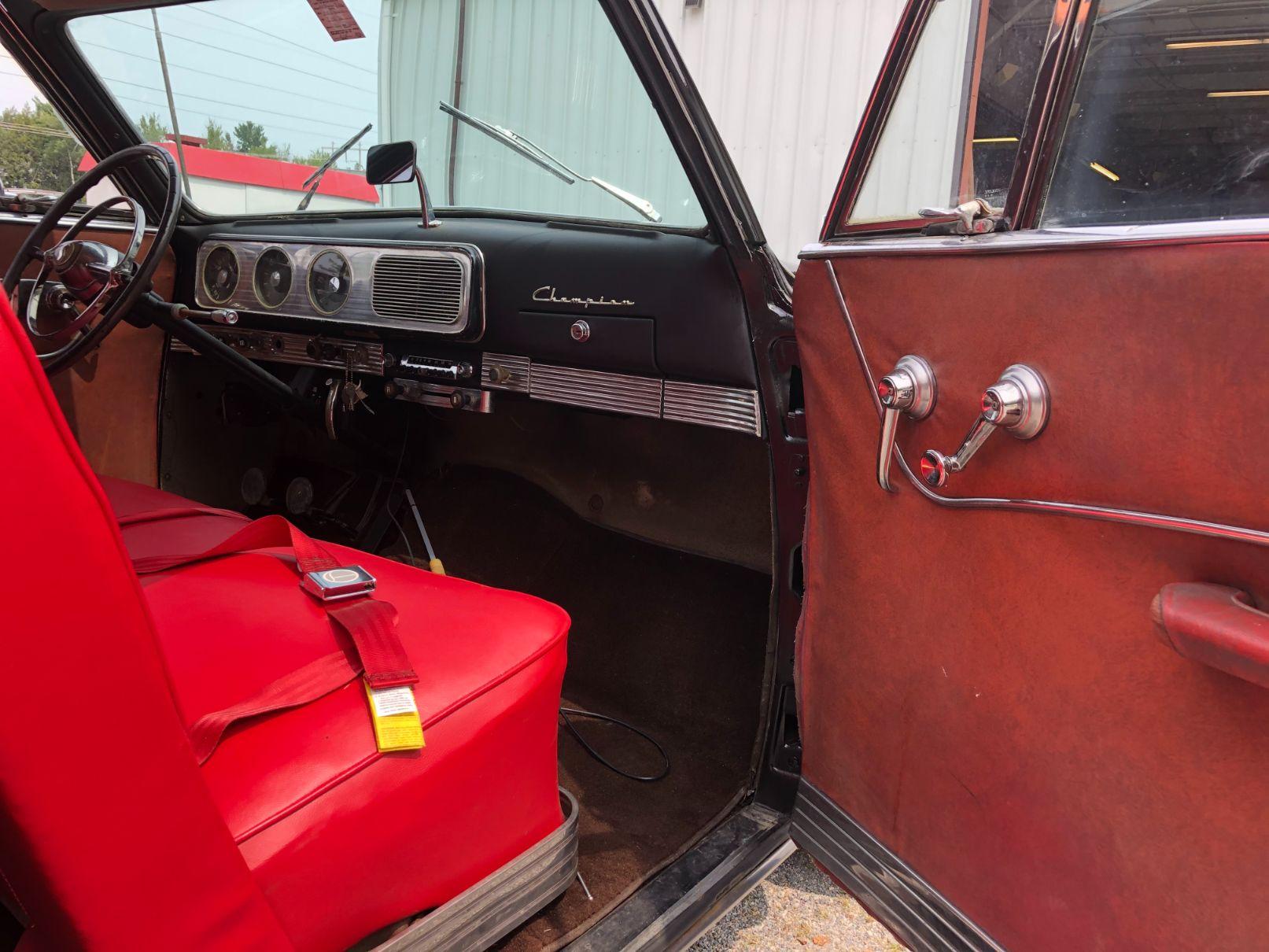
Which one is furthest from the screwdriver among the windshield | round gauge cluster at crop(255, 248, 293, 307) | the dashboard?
the windshield

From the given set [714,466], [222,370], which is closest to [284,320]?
[222,370]

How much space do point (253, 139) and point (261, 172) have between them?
0.10 meters

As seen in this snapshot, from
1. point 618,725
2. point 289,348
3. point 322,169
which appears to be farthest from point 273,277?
point 618,725

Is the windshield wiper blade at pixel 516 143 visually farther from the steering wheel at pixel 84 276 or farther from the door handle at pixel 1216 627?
the door handle at pixel 1216 627

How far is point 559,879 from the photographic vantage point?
1.32 metres

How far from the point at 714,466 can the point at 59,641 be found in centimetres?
182

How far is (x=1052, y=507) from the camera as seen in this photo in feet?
3.02

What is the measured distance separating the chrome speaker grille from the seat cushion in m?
0.90

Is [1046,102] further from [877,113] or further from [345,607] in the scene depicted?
[345,607]

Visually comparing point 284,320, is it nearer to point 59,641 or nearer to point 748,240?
point 748,240

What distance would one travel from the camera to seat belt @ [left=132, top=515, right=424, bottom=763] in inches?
36.5

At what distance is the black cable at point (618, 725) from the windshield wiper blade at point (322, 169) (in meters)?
1.59

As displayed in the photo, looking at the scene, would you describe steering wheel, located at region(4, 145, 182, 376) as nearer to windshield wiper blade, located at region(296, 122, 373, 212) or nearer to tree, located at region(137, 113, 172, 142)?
windshield wiper blade, located at region(296, 122, 373, 212)

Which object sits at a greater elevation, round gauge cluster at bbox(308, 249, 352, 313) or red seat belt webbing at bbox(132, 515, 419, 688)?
round gauge cluster at bbox(308, 249, 352, 313)
